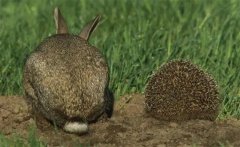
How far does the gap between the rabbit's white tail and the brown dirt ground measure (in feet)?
0.22

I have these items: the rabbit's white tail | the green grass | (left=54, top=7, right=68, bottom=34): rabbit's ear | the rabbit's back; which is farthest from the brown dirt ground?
(left=54, top=7, right=68, bottom=34): rabbit's ear

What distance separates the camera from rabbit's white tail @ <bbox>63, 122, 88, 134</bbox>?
7879 mm

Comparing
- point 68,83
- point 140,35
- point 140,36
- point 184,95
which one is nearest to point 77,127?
point 68,83

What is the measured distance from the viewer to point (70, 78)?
7.85 meters

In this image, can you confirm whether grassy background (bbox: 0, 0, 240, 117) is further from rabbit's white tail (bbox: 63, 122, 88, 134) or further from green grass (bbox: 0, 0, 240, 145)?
rabbit's white tail (bbox: 63, 122, 88, 134)

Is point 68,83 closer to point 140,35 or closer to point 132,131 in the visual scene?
point 132,131

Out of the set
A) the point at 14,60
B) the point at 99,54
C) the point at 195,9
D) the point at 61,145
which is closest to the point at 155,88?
the point at 99,54

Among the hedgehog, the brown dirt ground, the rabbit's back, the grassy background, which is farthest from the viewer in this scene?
the grassy background

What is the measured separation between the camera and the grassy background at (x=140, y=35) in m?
9.59

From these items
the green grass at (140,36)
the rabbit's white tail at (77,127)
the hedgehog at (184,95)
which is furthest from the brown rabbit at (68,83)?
the green grass at (140,36)

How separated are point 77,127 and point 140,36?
9.45 ft

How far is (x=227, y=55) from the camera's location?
10023 mm

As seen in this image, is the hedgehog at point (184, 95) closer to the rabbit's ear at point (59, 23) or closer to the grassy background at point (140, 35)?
the grassy background at point (140, 35)

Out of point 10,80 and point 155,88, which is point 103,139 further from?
point 10,80
